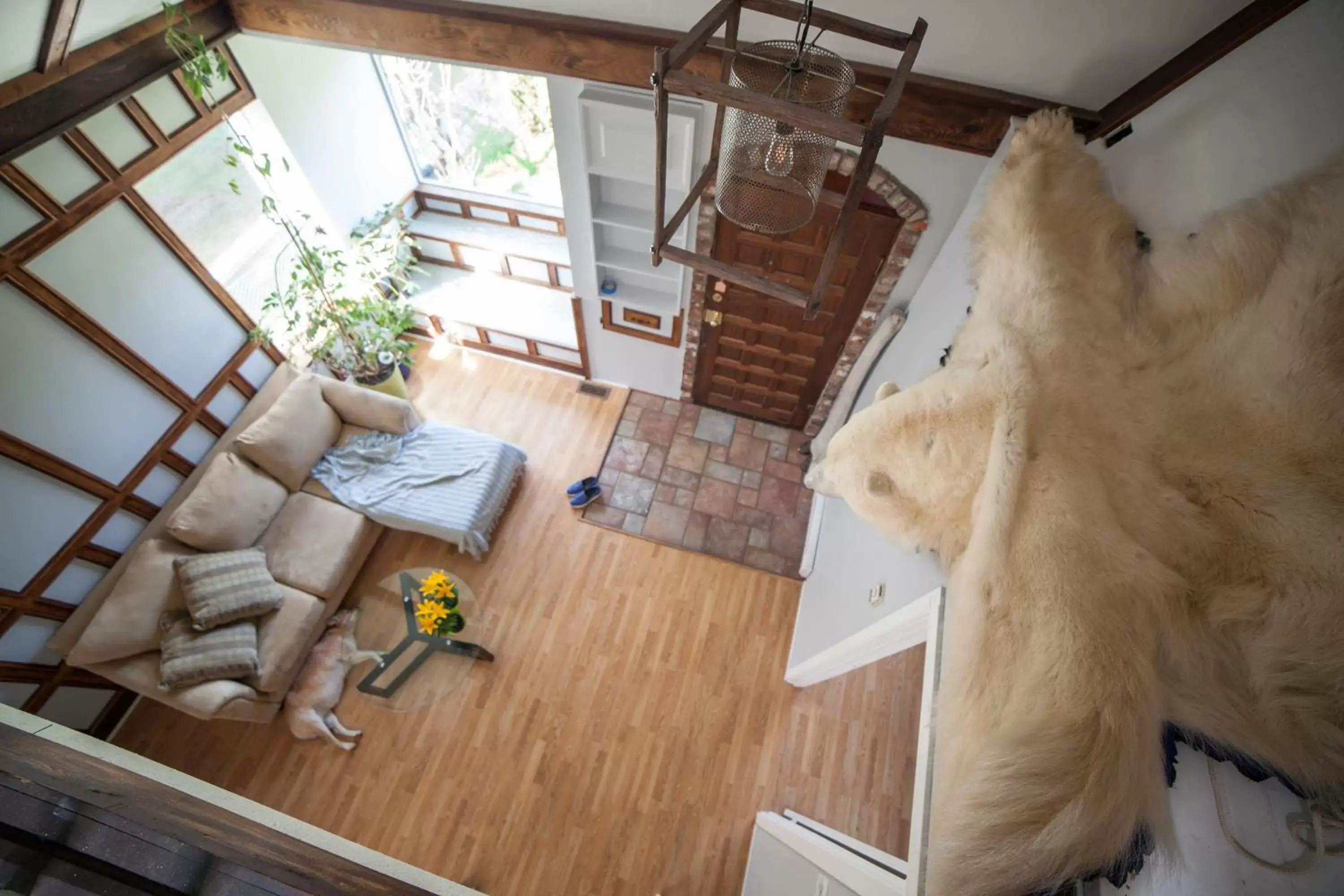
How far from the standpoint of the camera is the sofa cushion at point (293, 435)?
2.99 metres

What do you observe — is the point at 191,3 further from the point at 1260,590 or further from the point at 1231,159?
the point at 1260,590

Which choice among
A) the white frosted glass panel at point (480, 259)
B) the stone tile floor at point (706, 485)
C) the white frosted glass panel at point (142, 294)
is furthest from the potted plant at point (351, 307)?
the stone tile floor at point (706, 485)

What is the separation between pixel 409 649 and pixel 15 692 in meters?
1.49

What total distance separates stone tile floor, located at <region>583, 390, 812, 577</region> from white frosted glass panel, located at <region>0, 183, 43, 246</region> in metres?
2.69

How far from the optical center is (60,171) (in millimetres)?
2193

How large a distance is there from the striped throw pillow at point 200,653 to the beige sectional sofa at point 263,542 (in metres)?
0.04

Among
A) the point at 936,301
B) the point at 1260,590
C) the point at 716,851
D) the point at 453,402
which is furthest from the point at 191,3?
the point at 716,851

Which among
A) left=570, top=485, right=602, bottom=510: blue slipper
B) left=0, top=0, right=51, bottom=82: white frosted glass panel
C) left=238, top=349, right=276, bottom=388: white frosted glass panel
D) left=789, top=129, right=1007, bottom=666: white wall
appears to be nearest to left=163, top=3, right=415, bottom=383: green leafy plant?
left=238, top=349, right=276, bottom=388: white frosted glass panel

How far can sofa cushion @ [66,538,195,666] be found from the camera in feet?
7.89

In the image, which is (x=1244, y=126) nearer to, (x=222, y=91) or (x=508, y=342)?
(x=508, y=342)

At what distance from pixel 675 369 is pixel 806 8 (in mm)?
2758

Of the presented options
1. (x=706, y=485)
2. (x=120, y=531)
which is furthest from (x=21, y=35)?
(x=706, y=485)

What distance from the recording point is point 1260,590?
2.56 feet

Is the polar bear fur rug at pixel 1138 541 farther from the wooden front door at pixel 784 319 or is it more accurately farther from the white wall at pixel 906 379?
the wooden front door at pixel 784 319
